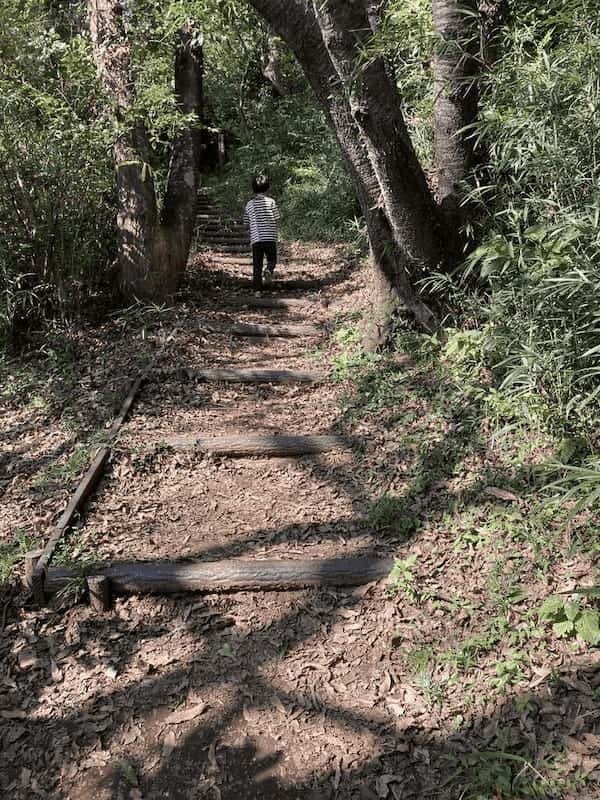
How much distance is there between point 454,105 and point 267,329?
9.35 ft

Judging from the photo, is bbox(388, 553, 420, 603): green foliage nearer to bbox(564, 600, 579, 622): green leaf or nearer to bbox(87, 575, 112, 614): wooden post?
bbox(564, 600, 579, 622): green leaf

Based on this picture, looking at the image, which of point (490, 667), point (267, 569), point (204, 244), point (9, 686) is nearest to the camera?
point (490, 667)

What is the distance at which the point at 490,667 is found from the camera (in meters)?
2.57

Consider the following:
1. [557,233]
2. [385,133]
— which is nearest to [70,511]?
[557,233]

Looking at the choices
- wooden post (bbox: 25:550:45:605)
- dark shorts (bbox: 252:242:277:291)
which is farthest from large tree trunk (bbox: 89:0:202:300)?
wooden post (bbox: 25:550:45:605)

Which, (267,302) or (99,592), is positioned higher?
(267,302)

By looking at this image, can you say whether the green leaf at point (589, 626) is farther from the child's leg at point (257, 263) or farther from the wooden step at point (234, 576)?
the child's leg at point (257, 263)

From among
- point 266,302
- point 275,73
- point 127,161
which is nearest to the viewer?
point 127,161

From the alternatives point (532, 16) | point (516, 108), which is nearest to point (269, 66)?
point (532, 16)

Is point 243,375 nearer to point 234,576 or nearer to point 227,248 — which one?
point 234,576

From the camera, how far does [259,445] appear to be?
14.4 ft

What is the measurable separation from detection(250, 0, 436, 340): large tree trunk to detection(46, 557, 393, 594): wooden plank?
2.41 m

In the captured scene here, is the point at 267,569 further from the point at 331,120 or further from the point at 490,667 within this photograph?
the point at 331,120

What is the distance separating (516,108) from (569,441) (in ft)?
6.35
